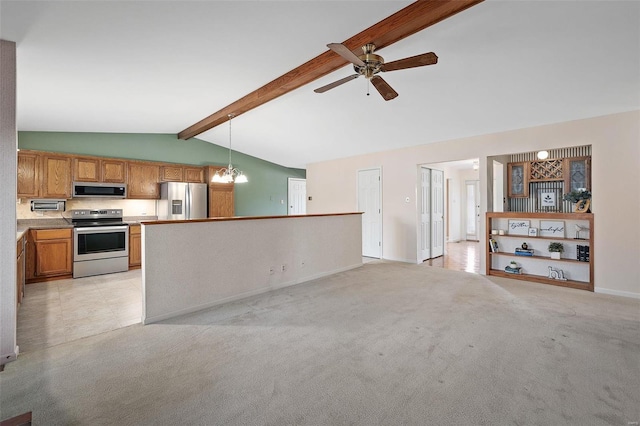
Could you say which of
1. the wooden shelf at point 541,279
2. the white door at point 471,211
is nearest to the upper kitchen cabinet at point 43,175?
the wooden shelf at point 541,279

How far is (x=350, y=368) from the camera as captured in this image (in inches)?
84.8

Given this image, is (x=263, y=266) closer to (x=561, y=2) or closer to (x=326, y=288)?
(x=326, y=288)

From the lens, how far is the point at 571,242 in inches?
171

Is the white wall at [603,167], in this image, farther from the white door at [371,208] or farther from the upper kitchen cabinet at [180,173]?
the upper kitchen cabinet at [180,173]

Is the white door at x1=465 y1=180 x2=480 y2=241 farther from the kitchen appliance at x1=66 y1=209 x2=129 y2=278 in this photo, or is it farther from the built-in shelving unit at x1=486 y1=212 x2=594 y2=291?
the kitchen appliance at x1=66 y1=209 x2=129 y2=278

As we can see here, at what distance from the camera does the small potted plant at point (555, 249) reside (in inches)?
172

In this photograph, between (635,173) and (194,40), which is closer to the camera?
(194,40)

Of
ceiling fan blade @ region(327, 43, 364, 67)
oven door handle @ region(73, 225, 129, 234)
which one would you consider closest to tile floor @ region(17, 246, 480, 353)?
oven door handle @ region(73, 225, 129, 234)

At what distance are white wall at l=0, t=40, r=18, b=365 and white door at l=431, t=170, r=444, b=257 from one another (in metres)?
6.36

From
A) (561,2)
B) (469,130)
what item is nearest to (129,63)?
(561,2)

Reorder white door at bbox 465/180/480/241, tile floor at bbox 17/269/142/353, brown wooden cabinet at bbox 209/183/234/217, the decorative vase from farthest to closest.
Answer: white door at bbox 465/180/480/241
brown wooden cabinet at bbox 209/183/234/217
the decorative vase
tile floor at bbox 17/269/142/353

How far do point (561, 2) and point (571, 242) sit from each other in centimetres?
355

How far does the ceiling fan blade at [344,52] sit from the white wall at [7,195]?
2.54 m

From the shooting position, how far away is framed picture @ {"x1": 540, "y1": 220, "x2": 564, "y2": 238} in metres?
4.45
